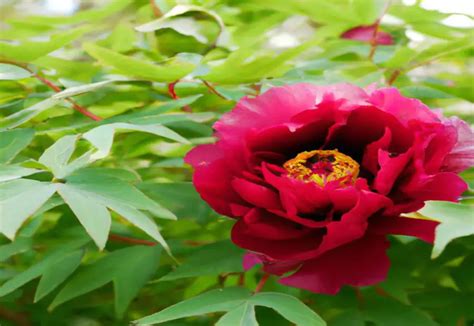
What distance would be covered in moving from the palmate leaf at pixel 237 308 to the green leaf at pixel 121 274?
74 mm

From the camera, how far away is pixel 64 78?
54cm

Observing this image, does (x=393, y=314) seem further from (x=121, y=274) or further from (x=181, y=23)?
(x=181, y=23)

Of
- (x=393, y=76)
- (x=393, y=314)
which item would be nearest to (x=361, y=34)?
(x=393, y=76)

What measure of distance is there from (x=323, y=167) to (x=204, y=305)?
0.32 ft

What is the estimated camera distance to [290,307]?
0.33 meters

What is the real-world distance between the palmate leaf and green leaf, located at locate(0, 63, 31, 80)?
0.69 feet

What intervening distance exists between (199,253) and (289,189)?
0.28ft

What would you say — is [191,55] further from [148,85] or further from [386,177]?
[386,177]

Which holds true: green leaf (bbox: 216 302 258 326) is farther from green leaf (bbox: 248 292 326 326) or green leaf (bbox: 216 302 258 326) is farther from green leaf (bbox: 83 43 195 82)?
green leaf (bbox: 83 43 195 82)

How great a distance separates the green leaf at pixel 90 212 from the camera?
315 mm

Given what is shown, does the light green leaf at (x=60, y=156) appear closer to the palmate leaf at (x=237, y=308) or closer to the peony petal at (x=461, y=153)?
the palmate leaf at (x=237, y=308)

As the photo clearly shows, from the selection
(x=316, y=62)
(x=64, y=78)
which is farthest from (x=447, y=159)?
(x=64, y=78)

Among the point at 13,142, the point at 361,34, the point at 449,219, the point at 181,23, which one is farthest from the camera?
the point at 361,34

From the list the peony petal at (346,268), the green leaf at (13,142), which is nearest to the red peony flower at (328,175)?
the peony petal at (346,268)
